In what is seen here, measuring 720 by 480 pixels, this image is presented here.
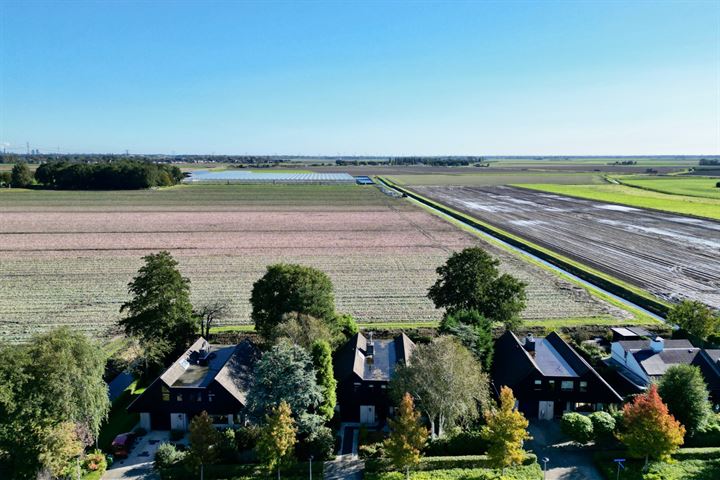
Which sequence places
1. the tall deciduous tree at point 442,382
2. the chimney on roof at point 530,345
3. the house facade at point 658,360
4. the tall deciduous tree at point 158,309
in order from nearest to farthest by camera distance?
the tall deciduous tree at point 442,382, the house facade at point 658,360, the chimney on roof at point 530,345, the tall deciduous tree at point 158,309

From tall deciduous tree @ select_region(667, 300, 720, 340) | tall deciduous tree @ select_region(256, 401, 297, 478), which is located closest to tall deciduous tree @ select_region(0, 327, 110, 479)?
tall deciduous tree @ select_region(256, 401, 297, 478)

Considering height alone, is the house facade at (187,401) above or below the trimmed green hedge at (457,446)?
above

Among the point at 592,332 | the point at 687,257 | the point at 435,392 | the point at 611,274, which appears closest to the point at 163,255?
the point at 435,392

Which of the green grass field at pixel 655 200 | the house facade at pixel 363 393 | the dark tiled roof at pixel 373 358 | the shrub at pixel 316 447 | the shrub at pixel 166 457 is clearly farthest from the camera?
the green grass field at pixel 655 200

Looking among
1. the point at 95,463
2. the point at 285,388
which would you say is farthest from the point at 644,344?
the point at 95,463

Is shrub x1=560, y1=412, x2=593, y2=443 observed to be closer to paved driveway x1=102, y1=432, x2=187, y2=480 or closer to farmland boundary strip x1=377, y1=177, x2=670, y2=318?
paved driveway x1=102, y1=432, x2=187, y2=480

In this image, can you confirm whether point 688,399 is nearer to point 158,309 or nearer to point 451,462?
point 451,462

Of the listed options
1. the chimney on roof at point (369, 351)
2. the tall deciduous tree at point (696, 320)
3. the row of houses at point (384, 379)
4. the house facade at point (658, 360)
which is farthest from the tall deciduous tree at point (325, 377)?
the tall deciduous tree at point (696, 320)

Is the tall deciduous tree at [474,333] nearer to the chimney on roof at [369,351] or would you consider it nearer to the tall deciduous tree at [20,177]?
the chimney on roof at [369,351]
